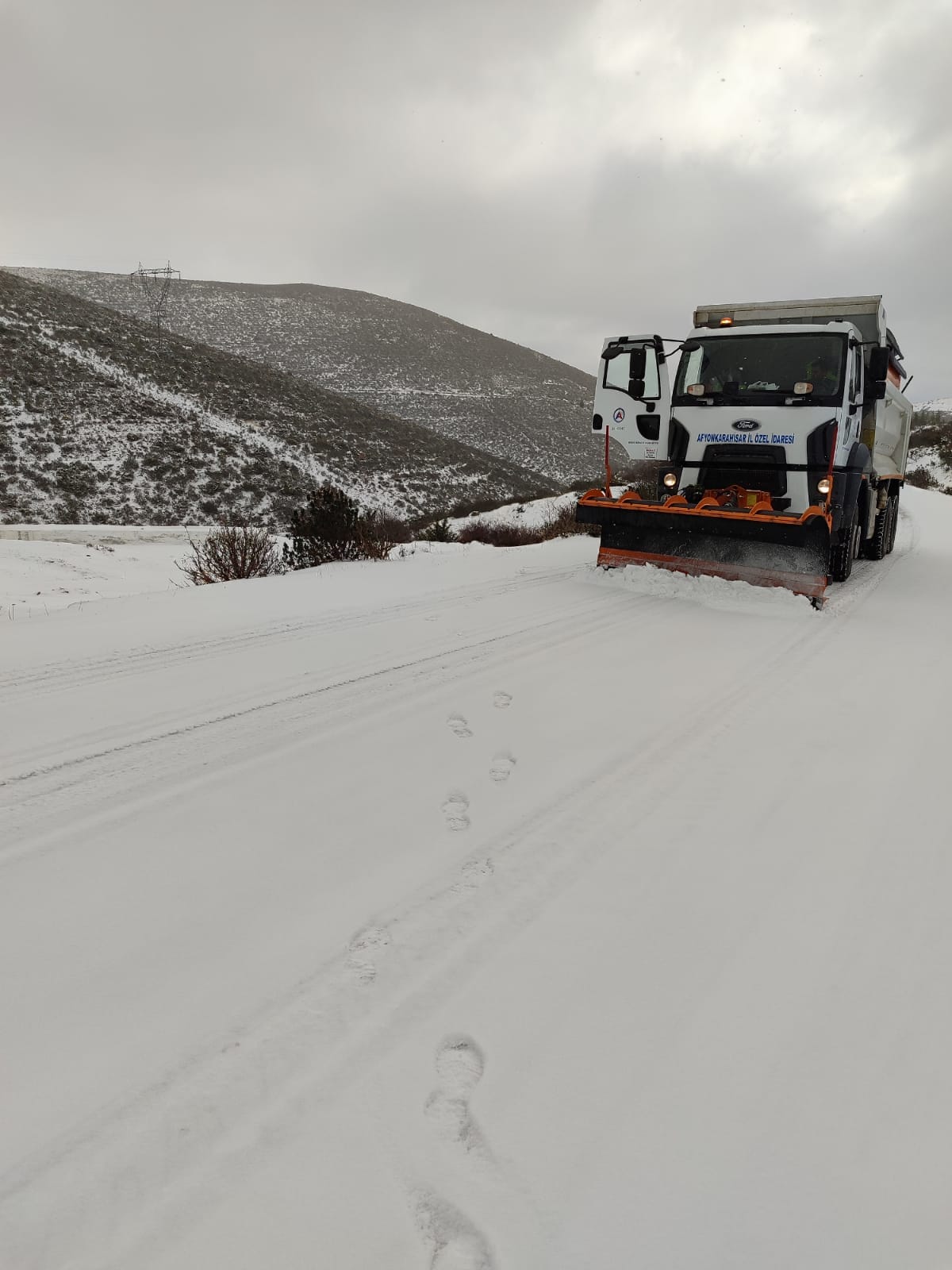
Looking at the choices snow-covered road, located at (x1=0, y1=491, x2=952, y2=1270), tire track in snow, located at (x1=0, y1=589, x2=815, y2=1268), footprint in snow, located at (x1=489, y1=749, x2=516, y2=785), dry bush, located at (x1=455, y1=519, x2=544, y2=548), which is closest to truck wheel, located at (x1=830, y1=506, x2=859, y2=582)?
snow-covered road, located at (x1=0, y1=491, x2=952, y2=1270)

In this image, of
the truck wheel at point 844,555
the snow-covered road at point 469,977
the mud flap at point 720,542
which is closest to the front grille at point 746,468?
the mud flap at point 720,542

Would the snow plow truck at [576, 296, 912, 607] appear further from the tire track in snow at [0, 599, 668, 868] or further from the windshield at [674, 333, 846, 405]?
the tire track in snow at [0, 599, 668, 868]

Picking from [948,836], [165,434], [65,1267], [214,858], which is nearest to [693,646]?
[948,836]

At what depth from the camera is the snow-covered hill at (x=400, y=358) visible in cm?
6125

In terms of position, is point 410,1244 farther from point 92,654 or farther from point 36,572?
point 36,572

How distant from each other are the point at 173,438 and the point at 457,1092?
109ft

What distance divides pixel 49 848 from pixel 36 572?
1091cm

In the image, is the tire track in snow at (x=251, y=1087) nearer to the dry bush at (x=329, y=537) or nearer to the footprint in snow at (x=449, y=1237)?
the footprint in snow at (x=449, y=1237)

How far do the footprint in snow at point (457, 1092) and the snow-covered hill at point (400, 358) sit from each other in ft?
169

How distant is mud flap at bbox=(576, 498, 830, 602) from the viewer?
7383 mm

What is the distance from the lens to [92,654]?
5043mm

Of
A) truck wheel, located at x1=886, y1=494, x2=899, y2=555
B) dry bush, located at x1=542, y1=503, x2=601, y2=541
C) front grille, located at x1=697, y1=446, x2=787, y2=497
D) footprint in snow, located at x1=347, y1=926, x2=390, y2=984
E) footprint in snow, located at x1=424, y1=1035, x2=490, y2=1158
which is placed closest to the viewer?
footprint in snow, located at x1=424, y1=1035, x2=490, y2=1158

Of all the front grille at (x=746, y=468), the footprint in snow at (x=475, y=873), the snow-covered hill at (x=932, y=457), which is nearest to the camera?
the footprint in snow at (x=475, y=873)

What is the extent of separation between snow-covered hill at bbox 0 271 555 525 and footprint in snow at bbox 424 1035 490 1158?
26230 mm
